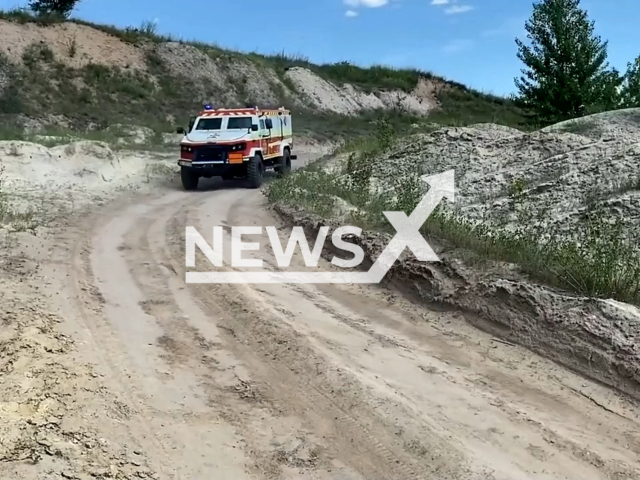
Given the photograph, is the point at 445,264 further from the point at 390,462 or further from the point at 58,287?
the point at 58,287

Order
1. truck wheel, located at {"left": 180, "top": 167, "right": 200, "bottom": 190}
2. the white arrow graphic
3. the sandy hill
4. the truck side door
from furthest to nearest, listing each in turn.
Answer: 1. the sandy hill
2. the truck side door
3. truck wheel, located at {"left": 180, "top": 167, "right": 200, "bottom": 190}
4. the white arrow graphic

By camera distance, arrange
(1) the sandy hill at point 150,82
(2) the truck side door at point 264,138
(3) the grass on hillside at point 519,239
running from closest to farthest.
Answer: (3) the grass on hillside at point 519,239 < (2) the truck side door at point 264,138 < (1) the sandy hill at point 150,82

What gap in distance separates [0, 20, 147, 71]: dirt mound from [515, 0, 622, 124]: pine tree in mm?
19657

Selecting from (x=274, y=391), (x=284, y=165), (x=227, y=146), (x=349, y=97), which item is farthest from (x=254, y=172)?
(x=349, y=97)

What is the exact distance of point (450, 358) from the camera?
5.40 m

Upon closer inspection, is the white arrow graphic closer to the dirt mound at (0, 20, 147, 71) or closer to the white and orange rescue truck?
the white and orange rescue truck

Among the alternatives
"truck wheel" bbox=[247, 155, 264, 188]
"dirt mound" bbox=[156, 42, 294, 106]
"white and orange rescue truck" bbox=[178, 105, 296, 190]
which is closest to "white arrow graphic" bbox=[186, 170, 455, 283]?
"truck wheel" bbox=[247, 155, 264, 188]

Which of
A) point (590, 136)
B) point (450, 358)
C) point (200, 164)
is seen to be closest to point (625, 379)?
point (450, 358)

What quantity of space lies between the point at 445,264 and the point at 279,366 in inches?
103

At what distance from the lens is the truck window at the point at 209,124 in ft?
55.8

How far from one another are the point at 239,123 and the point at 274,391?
13.1 metres

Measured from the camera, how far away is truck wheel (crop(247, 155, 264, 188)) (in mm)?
16219

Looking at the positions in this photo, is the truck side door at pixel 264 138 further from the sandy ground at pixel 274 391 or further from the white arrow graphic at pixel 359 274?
the sandy ground at pixel 274 391

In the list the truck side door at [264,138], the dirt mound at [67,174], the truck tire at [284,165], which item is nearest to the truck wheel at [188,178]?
the dirt mound at [67,174]
